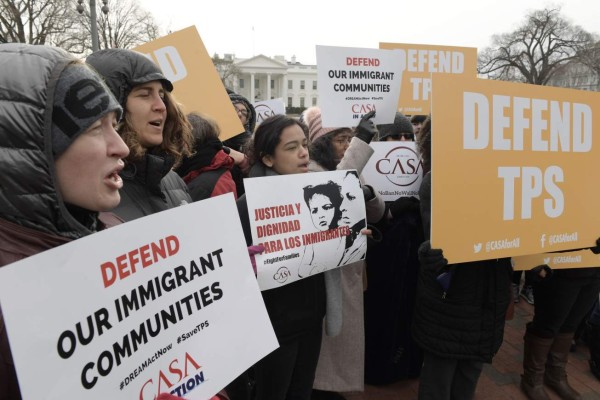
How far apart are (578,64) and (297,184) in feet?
152

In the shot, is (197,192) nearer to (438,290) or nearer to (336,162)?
(336,162)

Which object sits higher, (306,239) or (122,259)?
(122,259)

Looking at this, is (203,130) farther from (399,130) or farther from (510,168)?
(399,130)

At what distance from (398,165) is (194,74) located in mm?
1621

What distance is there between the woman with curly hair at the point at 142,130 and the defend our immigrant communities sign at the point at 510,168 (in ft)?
3.71

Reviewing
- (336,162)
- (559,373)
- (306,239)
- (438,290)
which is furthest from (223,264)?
(559,373)

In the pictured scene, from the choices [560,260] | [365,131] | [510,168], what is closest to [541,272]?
[560,260]

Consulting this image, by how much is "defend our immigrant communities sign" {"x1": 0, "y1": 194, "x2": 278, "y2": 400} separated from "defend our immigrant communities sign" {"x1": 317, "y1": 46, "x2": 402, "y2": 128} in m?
1.81

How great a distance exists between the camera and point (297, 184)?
6.20 ft

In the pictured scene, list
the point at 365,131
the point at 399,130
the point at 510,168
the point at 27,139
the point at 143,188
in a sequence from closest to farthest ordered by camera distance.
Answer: the point at 27,139, the point at 143,188, the point at 510,168, the point at 365,131, the point at 399,130

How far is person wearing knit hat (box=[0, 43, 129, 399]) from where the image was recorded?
0.80m

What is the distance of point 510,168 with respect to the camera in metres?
1.89

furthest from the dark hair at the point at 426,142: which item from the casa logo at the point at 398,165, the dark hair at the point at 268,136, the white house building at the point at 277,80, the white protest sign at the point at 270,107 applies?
the white house building at the point at 277,80

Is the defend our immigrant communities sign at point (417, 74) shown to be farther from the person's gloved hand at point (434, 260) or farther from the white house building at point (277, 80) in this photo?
the white house building at point (277, 80)
